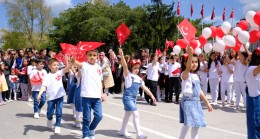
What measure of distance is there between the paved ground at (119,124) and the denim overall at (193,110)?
5.28 feet

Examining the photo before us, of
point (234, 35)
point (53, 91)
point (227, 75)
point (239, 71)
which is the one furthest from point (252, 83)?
point (227, 75)

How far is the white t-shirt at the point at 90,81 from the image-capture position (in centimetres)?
552

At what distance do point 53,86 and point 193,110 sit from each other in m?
3.32

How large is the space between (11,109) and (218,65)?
731 centimetres

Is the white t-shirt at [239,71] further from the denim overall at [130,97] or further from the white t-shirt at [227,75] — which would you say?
the denim overall at [130,97]

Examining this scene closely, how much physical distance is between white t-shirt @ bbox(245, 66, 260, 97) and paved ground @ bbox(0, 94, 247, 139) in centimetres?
215

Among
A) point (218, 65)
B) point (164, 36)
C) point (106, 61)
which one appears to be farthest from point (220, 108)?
point (164, 36)

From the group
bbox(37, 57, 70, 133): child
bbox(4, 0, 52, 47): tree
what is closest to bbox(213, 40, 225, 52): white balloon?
bbox(37, 57, 70, 133): child

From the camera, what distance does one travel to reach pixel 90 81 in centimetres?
559

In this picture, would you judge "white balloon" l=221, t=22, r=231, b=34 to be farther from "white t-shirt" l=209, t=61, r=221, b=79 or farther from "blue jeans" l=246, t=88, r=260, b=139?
"white t-shirt" l=209, t=61, r=221, b=79

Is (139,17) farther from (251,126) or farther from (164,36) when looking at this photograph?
(251,126)

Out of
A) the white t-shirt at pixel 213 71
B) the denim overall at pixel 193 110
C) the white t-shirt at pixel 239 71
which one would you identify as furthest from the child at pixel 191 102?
the white t-shirt at pixel 213 71

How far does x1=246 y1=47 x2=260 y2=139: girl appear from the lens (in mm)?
4262

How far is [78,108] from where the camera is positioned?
698cm
